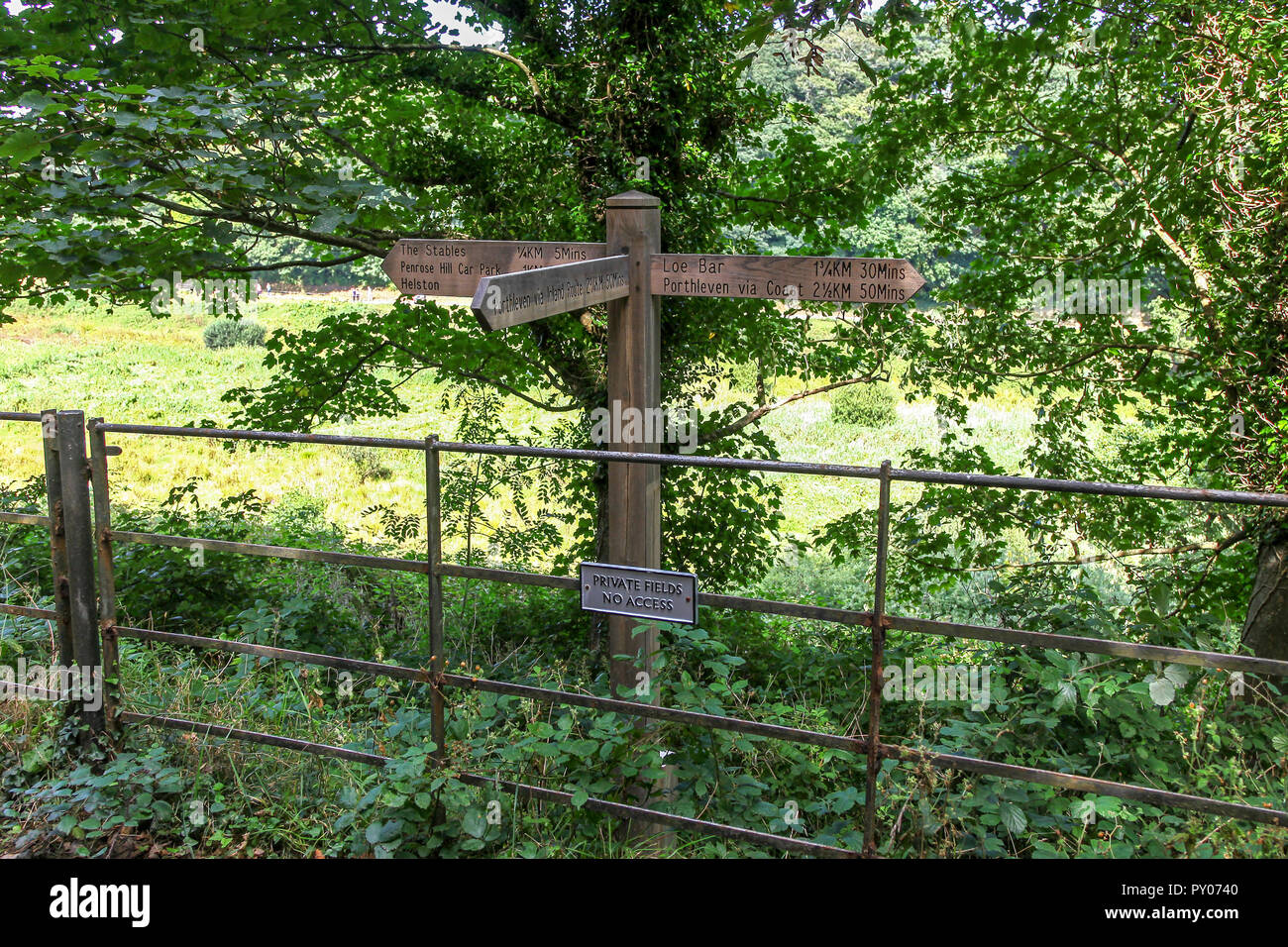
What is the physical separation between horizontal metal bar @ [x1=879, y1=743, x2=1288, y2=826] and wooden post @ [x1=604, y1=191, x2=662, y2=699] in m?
1.33

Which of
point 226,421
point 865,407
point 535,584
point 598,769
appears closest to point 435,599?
point 535,584

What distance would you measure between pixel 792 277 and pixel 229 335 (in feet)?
119

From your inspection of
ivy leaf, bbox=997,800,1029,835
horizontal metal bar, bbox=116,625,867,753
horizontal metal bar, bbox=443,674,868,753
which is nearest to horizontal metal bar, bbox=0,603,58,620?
horizontal metal bar, bbox=116,625,867,753

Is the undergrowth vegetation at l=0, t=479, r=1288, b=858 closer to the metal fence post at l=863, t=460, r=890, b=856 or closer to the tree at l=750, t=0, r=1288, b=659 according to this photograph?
the metal fence post at l=863, t=460, r=890, b=856

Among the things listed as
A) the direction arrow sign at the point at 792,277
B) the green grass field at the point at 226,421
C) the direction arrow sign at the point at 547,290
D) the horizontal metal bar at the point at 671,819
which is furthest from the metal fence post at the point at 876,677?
the green grass field at the point at 226,421

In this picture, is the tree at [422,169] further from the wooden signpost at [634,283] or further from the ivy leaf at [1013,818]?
the ivy leaf at [1013,818]

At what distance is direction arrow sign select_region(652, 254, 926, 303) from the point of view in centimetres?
364

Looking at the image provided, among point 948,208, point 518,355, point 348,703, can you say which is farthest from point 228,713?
point 948,208

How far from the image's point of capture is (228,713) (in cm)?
392

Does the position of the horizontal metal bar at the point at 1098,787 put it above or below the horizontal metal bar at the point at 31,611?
below

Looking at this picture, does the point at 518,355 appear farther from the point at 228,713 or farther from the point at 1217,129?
the point at 1217,129

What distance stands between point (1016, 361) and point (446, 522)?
4.92 m

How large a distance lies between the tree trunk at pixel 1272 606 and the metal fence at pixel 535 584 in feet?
7.78

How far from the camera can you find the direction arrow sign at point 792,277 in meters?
3.64
